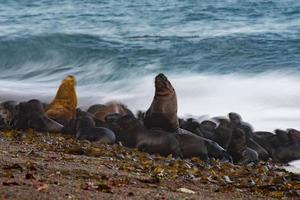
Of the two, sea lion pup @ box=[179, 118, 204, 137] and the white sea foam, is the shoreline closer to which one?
sea lion pup @ box=[179, 118, 204, 137]

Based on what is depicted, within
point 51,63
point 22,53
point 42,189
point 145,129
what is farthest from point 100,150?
point 22,53

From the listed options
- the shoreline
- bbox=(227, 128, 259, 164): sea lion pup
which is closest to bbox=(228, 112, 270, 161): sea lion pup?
bbox=(227, 128, 259, 164): sea lion pup

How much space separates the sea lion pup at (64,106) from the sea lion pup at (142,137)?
847 mm

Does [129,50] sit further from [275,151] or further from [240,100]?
[275,151]

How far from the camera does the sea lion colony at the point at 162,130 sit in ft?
28.3

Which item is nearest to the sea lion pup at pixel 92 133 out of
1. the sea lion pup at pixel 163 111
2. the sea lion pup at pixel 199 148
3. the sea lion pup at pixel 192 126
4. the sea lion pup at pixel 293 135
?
the sea lion pup at pixel 163 111

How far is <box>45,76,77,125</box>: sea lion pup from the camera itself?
33.3 feet

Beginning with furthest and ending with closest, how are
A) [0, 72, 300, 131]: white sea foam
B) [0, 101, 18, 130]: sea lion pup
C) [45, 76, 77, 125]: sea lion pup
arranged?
[0, 72, 300, 131]: white sea foam → [45, 76, 77, 125]: sea lion pup → [0, 101, 18, 130]: sea lion pup

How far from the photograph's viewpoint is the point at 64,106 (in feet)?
34.4

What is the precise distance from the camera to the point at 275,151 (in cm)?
923

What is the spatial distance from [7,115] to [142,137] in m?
2.28

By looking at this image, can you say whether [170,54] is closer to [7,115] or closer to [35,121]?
[7,115]

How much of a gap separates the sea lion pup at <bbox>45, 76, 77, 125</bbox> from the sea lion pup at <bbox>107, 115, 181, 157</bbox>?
85 cm

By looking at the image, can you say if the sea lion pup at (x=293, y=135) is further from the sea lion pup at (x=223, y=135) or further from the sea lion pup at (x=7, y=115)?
the sea lion pup at (x=7, y=115)
